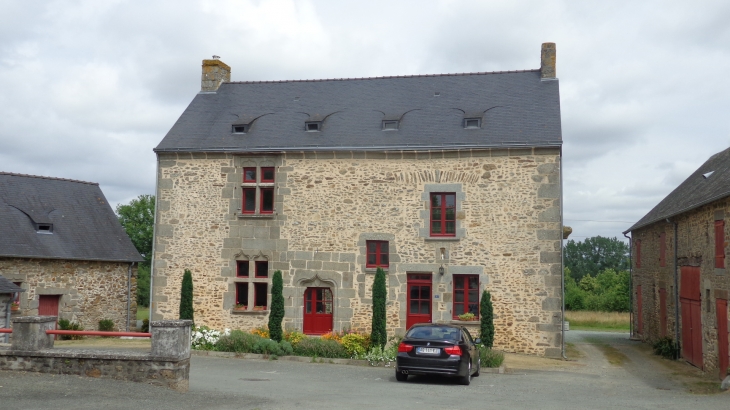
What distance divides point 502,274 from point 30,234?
15190 millimetres

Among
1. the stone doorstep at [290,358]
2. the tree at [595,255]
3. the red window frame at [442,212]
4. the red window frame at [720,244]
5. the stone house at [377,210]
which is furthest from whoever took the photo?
the tree at [595,255]

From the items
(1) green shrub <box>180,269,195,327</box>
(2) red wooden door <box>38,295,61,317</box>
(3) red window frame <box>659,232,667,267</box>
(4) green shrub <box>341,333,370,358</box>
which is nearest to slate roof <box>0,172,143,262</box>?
(2) red wooden door <box>38,295,61,317</box>

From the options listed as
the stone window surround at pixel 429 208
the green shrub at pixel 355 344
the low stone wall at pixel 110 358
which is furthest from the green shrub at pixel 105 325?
the low stone wall at pixel 110 358

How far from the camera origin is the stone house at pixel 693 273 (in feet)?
48.2

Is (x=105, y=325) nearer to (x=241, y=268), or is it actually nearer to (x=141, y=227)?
(x=241, y=268)

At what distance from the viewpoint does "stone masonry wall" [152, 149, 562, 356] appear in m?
19.0

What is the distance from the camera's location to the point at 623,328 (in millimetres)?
35062

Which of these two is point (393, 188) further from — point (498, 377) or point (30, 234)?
point (30, 234)

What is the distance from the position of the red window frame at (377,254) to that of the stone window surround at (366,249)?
0.08 m

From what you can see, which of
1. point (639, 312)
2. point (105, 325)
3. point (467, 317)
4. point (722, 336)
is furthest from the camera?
point (639, 312)

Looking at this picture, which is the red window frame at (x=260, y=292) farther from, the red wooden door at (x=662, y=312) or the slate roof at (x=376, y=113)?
the red wooden door at (x=662, y=312)

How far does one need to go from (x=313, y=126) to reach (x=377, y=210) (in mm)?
3532

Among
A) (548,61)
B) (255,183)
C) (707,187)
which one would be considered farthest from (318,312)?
(707,187)

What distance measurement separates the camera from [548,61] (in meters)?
21.6
